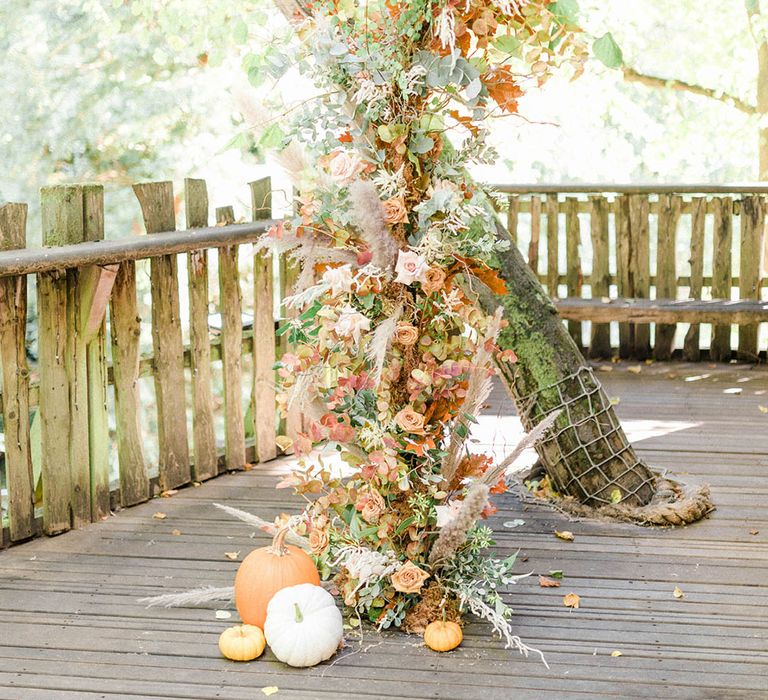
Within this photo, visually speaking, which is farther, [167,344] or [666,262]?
[666,262]

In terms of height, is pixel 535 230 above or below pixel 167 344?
above

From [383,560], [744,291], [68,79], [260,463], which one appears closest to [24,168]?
[68,79]

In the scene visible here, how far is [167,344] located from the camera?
17.2ft

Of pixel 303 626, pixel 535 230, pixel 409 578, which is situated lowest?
pixel 303 626

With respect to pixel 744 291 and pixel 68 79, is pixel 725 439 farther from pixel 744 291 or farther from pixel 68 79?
pixel 68 79

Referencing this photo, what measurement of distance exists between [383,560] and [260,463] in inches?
91.4

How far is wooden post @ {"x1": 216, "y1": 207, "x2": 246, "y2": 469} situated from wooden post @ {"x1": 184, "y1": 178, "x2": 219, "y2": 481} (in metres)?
0.11

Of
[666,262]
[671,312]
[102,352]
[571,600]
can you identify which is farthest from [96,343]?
[666,262]

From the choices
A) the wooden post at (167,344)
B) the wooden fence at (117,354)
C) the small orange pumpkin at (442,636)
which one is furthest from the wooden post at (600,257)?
the small orange pumpkin at (442,636)

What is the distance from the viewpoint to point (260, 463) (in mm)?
5902

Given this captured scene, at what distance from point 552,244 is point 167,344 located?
3909 mm

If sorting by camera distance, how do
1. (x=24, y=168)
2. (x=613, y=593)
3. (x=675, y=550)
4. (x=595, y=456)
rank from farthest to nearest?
(x=24, y=168) → (x=595, y=456) → (x=675, y=550) → (x=613, y=593)

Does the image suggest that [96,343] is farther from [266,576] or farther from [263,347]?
[266,576]

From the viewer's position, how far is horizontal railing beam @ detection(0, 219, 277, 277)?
14.4 feet
